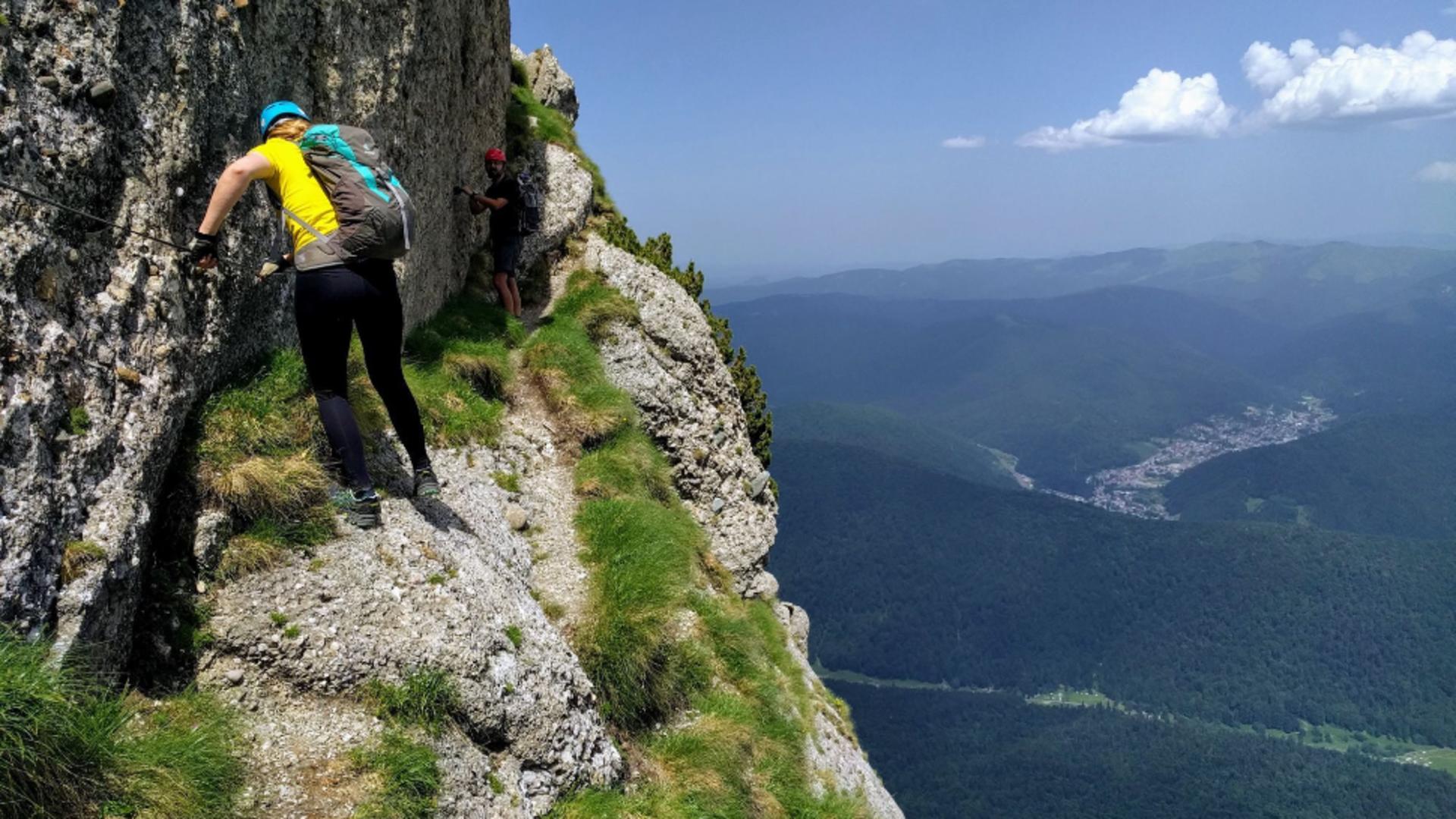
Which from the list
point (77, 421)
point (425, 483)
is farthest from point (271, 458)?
point (77, 421)

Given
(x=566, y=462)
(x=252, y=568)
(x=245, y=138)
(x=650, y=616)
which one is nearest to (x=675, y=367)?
(x=566, y=462)

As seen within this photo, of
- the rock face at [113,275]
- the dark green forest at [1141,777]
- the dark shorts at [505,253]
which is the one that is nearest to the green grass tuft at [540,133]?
the dark shorts at [505,253]

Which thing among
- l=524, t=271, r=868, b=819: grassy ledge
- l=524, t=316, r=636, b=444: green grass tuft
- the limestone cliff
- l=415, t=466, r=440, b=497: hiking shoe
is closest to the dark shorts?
l=524, t=316, r=636, b=444: green grass tuft

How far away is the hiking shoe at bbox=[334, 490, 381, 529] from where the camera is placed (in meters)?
7.58

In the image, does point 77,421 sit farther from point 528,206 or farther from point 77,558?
point 528,206

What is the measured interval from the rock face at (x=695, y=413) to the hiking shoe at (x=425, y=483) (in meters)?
7.47

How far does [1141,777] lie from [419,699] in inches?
7721

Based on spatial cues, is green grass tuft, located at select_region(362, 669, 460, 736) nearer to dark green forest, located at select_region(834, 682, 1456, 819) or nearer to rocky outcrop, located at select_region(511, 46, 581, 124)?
rocky outcrop, located at select_region(511, 46, 581, 124)

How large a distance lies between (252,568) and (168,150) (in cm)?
379

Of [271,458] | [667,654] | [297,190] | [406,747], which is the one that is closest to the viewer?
[406,747]

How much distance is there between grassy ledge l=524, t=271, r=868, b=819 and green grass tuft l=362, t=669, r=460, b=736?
1.61 metres

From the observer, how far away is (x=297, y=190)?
6.80 metres

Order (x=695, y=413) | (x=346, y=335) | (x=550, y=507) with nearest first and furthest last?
(x=346, y=335), (x=550, y=507), (x=695, y=413)

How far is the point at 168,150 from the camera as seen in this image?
7.04m
